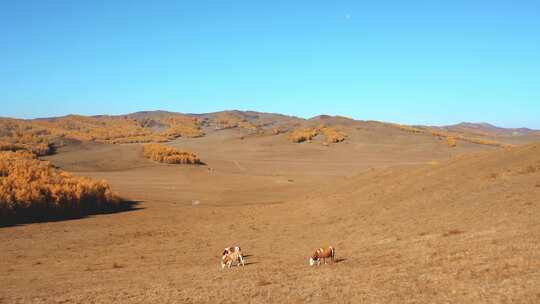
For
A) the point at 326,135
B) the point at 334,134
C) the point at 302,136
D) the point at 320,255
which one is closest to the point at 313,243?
the point at 320,255

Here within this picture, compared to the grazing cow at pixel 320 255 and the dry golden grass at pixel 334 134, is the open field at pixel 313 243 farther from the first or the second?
the dry golden grass at pixel 334 134

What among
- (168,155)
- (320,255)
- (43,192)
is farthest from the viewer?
→ (168,155)

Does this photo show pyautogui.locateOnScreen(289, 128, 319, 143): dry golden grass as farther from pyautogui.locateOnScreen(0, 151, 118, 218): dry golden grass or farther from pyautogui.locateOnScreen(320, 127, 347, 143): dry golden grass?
pyautogui.locateOnScreen(0, 151, 118, 218): dry golden grass

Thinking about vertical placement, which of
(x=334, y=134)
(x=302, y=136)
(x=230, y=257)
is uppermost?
(x=334, y=134)

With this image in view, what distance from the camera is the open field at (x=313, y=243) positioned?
15406mm

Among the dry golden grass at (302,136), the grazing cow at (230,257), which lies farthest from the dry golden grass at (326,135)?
the grazing cow at (230,257)

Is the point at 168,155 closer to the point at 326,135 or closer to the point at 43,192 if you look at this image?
the point at 43,192

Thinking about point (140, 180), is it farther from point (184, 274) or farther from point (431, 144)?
point (431, 144)

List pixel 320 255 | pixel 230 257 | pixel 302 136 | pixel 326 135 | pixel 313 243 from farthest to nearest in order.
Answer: pixel 326 135
pixel 302 136
pixel 313 243
pixel 230 257
pixel 320 255

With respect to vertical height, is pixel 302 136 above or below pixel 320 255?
above

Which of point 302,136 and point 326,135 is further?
point 326,135

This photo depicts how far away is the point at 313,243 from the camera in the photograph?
28312 millimetres

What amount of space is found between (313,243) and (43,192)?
29.5 m

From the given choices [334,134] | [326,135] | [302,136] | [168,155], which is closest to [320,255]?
[168,155]
